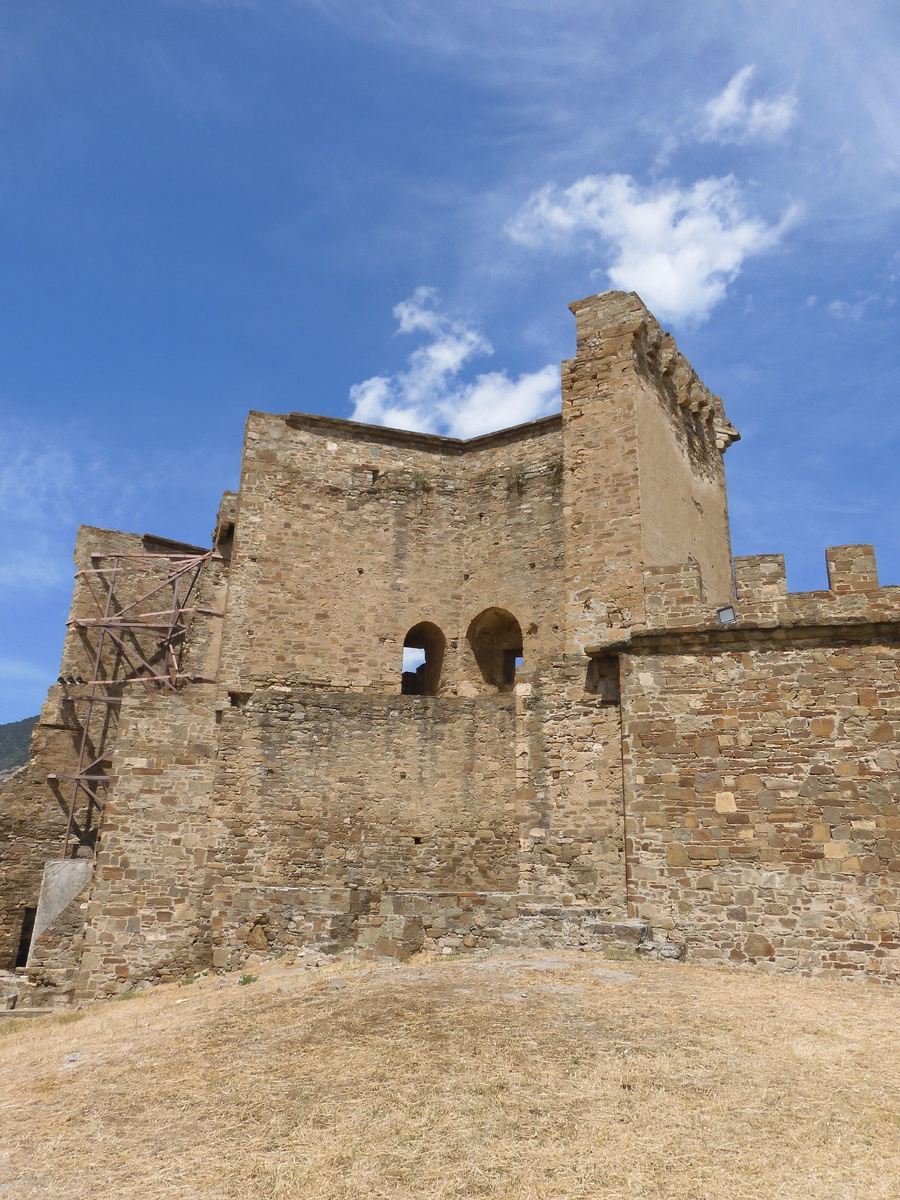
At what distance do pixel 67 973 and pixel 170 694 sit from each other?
13.3ft

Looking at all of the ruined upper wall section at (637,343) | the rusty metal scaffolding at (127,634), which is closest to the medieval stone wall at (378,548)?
the rusty metal scaffolding at (127,634)

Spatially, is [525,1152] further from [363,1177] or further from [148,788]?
[148,788]

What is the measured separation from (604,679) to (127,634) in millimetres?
11982

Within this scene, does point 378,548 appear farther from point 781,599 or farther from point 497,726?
point 781,599

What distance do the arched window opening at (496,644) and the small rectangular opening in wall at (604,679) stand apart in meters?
6.05

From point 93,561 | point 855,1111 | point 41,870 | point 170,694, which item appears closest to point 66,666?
point 93,561

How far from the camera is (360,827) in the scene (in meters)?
12.7

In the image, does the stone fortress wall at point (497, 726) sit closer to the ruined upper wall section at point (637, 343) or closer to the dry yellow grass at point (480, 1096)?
the ruined upper wall section at point (637, 343)

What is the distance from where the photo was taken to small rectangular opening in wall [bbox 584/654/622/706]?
1031 cm

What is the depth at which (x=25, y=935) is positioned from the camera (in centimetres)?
1617

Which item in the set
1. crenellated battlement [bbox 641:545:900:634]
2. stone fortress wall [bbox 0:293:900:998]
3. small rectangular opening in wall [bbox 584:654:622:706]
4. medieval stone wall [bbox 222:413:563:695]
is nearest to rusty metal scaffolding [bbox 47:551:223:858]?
stone fortress wall [bbox 0:293:900:998]

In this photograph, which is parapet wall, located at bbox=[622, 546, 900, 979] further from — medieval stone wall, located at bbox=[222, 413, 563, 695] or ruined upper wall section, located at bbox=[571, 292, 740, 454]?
medieval stone wall, located at bbox=[222, 413, 563, 695]

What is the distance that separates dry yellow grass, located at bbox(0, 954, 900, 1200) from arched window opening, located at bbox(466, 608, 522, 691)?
9.58 metres

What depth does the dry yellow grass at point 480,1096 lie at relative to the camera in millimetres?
4129
